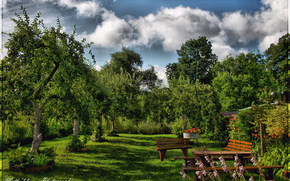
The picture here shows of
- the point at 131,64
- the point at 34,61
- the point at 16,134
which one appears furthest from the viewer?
the point at 131,64

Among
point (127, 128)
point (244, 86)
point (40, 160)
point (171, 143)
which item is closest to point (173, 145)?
point (171, 143)

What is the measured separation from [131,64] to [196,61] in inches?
491

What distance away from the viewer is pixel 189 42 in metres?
33.1

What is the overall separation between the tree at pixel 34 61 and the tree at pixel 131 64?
28483 mm

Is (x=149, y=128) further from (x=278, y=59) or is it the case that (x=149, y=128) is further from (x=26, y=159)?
(x=278, y=59)

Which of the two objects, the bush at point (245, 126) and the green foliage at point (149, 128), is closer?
the bush at point (245, 126)

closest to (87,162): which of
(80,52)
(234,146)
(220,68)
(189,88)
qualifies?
(80,52)

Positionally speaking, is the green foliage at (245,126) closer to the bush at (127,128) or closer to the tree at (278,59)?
the bush at (127,128)

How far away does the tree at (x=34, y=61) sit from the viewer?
6.04 m

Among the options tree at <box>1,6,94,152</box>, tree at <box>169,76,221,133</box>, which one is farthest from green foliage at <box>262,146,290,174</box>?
tree at <box>1,6,94,152</box>

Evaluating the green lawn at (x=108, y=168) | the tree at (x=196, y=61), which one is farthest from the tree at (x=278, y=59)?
the green lawn at (x=108, y=168)

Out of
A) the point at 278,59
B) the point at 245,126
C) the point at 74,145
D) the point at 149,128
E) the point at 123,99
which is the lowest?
the point at 149,128

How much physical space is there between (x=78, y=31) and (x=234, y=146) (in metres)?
7.89

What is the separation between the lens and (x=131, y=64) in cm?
3741
